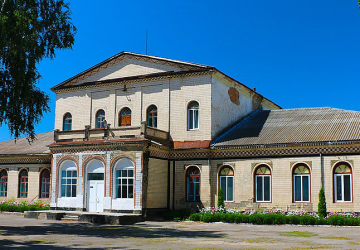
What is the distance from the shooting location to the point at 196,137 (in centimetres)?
2895

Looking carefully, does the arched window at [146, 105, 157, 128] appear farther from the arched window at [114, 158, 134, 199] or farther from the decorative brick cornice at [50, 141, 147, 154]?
the arched window at [114, 158, 134, 199]

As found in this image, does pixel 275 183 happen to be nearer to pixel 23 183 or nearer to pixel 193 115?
pixel 193 115

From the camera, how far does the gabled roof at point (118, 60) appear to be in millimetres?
29397

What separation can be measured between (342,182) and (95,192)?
14.0 meters

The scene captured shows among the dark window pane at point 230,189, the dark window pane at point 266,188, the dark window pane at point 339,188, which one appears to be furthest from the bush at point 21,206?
the dark window pane at point 339,188

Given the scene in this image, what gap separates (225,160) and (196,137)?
7.92ft

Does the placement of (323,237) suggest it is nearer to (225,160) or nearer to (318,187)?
(318,187)

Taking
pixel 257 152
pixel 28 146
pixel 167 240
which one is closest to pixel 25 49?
pixel 167 240

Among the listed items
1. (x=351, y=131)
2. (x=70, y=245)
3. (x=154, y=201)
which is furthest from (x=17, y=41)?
(x=351, y=131)

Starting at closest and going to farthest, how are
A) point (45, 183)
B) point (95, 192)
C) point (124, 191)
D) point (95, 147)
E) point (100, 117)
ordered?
point (124, 191) → point (95, 147) → point (95, 192) → point (100, 117) → point (45, 183)

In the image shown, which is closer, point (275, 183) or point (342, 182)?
point (342, 182)

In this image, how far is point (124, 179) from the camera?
27.0m

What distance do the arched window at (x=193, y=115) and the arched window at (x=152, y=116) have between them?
7.90 ft

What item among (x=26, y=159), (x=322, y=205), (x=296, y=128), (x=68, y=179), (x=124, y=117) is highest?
(x=124, y=117)
